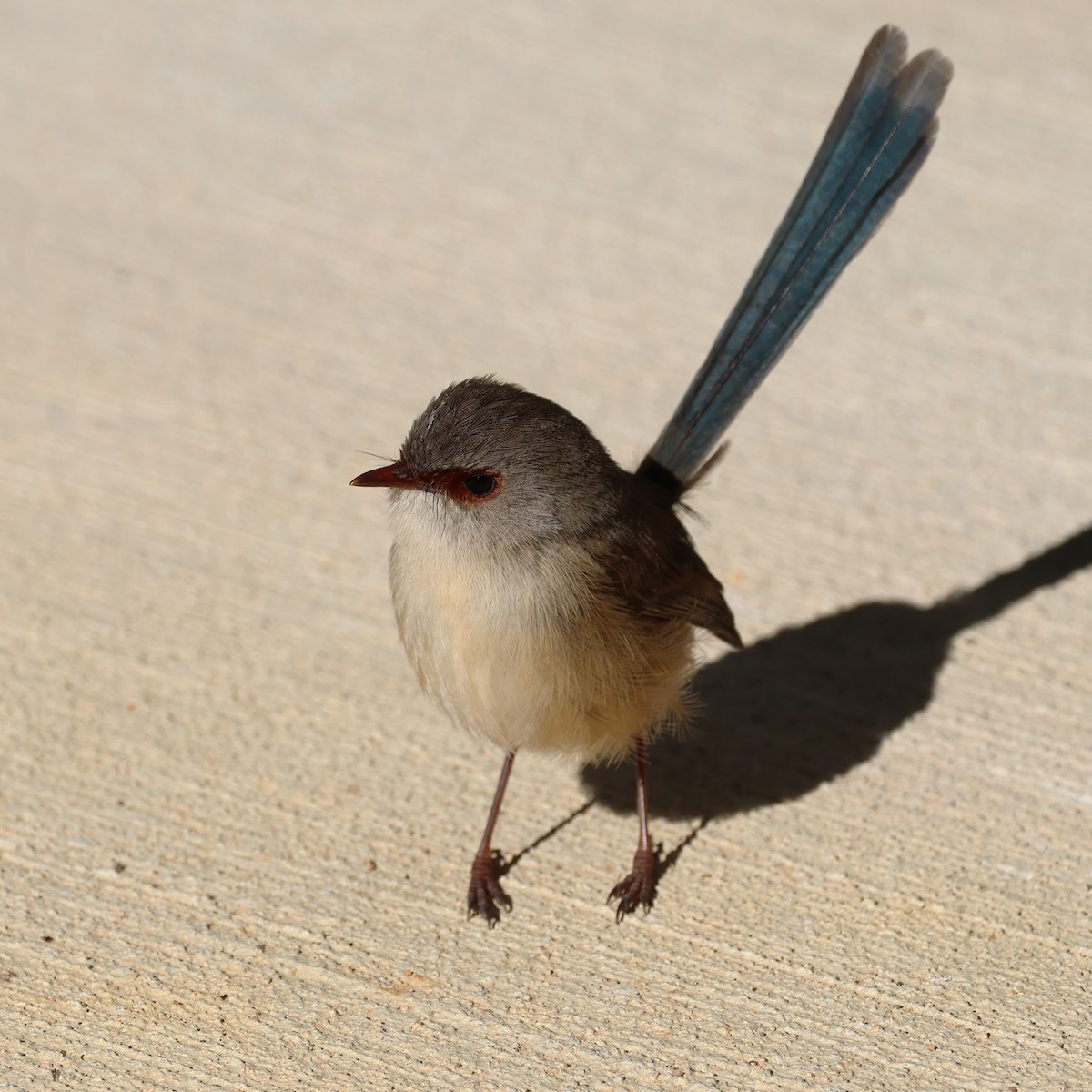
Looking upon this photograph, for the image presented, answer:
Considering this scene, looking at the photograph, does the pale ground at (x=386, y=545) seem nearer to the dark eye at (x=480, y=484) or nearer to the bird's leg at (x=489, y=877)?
the bird's leg at (x=489, y=877)

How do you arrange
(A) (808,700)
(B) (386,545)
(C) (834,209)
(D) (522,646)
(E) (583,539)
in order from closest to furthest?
(D) (522,646) → (E) (583,539) → (C) (834,209) → (A) (808,700) → (B) (386,545)

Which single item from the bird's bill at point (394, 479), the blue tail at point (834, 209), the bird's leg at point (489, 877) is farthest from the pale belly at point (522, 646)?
the blue tail at point (834, 209)

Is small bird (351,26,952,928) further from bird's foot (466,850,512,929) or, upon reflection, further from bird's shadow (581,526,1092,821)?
bird's shadow (581,526,1092,821)

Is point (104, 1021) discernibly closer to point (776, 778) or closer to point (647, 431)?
point (776, 778)

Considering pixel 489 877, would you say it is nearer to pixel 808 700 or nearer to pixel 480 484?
pixel 480 484

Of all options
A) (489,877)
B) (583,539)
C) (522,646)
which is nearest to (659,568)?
(583,539)

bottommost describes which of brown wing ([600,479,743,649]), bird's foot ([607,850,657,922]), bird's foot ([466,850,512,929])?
bird's foot ([466,850,512,929])

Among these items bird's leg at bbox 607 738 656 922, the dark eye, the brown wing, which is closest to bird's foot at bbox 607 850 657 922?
bird's leg at bbox 607 738 656 922
